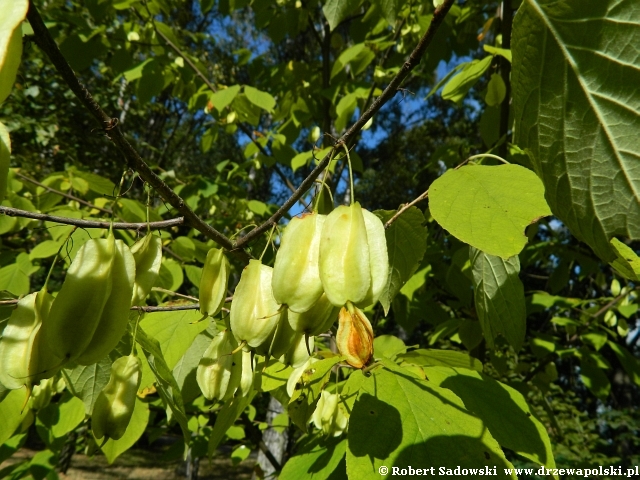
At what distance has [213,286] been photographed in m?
1.23

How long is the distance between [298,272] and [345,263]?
0.13 m

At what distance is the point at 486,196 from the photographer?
106 centimetres

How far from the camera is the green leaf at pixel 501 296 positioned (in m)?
1.52

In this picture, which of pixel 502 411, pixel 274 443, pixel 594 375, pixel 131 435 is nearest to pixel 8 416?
pixel 131 435

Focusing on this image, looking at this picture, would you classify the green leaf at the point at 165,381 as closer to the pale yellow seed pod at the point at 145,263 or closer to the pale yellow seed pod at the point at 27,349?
the pale yellow seed pod at the point at 145,263

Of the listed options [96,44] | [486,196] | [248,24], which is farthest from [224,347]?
[248,24]

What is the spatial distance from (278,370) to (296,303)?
918 millimetres

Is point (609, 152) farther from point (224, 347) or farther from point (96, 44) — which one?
point (96, 44)

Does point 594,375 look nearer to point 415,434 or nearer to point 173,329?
point 415,434

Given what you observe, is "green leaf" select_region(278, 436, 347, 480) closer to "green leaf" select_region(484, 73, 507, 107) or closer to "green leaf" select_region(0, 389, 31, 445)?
"green leaf" select_region(0, 389, 31, 445)

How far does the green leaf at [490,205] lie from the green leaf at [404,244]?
1.21 feet

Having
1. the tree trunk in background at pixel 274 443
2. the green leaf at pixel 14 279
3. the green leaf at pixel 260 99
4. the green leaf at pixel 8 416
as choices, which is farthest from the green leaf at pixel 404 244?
the tree trunk in background at pixel 274 443

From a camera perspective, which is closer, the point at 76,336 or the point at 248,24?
the point at 76,336

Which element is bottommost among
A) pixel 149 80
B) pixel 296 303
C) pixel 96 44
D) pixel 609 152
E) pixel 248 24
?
pixel 296 303
